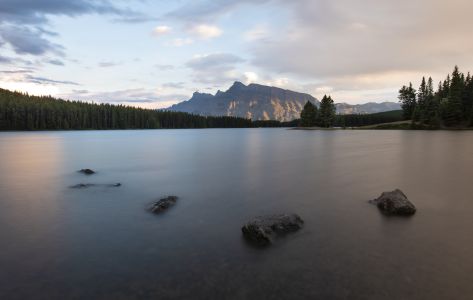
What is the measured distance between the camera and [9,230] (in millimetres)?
14188

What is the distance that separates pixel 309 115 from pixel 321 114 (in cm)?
779

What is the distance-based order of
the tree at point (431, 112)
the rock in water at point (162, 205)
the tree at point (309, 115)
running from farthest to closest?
the tree at point (309, 115)
the tree at point (431, 112)
the rock in water at point (162, 205)

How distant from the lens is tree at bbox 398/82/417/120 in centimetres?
15262

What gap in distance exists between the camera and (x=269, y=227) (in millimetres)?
13438

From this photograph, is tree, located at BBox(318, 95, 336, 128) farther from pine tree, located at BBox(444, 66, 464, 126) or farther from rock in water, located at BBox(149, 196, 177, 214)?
rock in water, located at BBox(149, 196, 177, 214)

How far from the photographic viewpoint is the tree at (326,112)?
14975cm

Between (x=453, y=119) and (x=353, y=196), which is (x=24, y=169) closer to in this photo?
(x=353, y=196)

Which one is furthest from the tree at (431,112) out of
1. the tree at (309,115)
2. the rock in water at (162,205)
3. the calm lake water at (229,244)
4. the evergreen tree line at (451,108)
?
the rock in water at (162,205)

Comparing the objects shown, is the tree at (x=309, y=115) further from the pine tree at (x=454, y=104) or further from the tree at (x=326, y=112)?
the pine tree at (x=454, y=104)

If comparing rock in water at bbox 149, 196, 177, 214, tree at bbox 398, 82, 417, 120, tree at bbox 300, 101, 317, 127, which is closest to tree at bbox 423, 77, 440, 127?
tree at bbox 398, 82, 417, 120

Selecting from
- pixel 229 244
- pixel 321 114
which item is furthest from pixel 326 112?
pixel 229 244

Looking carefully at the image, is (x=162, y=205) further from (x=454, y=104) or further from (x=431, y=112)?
(x=431, y=112)

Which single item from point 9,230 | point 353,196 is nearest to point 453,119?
point 353,196

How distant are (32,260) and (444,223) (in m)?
17.3
